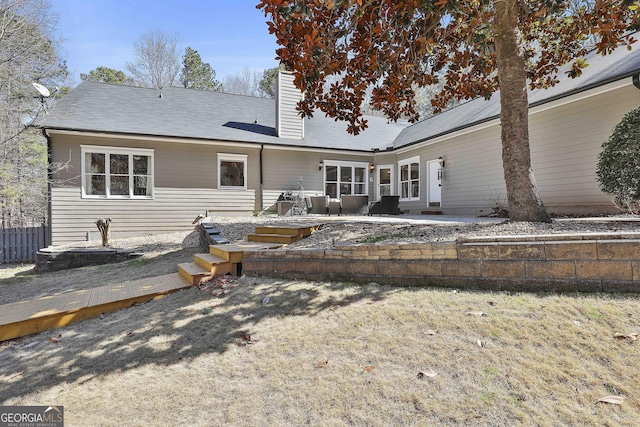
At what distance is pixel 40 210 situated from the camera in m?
13.7

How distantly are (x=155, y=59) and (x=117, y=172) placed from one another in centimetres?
1859

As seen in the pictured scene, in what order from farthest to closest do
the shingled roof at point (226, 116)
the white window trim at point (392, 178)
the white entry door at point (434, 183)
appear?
the white window trim at point (392, 178) < the white entry door at point (434, 183) < the shingled roof at point (226, 116)

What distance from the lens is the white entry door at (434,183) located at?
11523mm

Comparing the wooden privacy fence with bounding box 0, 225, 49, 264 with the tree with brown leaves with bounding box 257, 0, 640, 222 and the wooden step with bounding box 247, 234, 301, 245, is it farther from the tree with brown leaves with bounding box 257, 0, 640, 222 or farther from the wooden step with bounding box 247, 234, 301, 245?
the tree with brown leaves with bounding box 257, 0, 640, 222

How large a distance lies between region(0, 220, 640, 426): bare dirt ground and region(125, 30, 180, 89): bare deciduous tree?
1027 inches

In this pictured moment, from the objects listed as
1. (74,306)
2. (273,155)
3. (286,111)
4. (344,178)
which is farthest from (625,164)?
(286,111)

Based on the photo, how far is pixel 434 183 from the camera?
11.8 metres

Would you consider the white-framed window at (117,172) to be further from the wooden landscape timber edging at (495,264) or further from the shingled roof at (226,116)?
the wooden landscape timber edging at (495,264)

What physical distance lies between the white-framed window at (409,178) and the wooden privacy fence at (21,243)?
472 inches

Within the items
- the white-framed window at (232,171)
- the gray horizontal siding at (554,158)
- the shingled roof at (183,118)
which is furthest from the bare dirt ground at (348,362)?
the shingled roof at (183,118)

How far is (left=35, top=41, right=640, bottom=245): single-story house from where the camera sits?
25.0 feet

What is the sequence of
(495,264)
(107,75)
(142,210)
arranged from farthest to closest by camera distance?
(107,75) < (142,210) < (495,264)

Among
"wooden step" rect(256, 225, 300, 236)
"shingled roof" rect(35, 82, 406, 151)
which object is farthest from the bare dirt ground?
"shingled roof" rect(35, 82, 406, 151)

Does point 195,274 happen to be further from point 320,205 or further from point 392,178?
point 392,178
